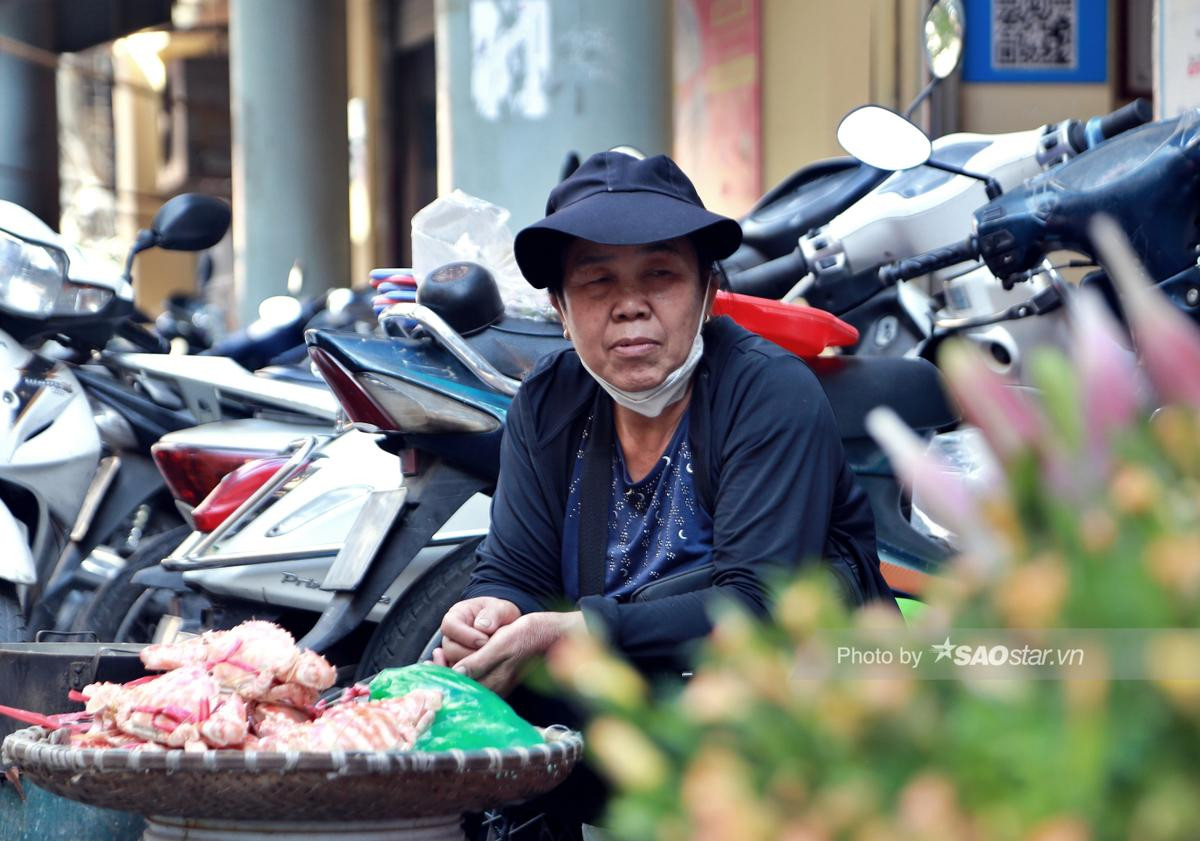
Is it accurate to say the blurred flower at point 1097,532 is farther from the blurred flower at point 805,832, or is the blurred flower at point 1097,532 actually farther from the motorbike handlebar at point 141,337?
the motorbike handlebar at point 141,337

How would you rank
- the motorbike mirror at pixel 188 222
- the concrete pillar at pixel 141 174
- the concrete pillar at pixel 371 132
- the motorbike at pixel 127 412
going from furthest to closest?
the concrete pillar at pixel 141 174 < the concrete pillar at pixel 371 132 < the motorbike mirror at pixel 188 222 < the motorbike at pixel 127 412

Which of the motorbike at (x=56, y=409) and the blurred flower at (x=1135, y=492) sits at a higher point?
the blurred flower at (x=1135, y=492)

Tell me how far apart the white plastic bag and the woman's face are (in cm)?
114

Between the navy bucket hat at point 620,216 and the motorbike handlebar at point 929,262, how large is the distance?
810 mm

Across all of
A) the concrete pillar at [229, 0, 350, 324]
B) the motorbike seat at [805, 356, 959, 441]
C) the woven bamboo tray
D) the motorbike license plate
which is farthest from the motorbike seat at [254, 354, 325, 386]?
the concrete pillar at [229, 0, 350, 324]

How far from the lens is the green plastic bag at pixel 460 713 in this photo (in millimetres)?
2057

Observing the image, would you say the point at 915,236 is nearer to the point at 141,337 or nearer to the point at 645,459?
the point at 645,459

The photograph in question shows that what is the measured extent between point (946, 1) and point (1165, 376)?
3127 mm

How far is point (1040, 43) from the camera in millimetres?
6863

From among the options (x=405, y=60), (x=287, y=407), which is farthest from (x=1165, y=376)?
(x=405, y=60)

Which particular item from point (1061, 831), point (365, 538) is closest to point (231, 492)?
point (365, 538)

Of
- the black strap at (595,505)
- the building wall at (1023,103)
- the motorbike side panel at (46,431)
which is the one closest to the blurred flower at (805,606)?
the black strap at (595,505)

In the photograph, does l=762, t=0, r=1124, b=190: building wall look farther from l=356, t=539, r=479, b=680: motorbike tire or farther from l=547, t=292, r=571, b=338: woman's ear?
l=547, t=292, r=571, b=338: woman's ear

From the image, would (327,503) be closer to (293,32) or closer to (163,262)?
(293,32)
